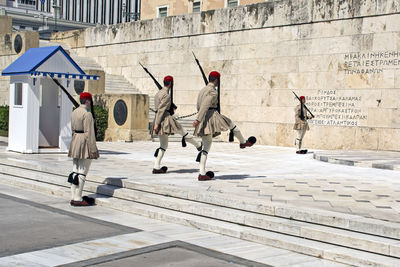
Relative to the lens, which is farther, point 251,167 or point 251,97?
point 251,97

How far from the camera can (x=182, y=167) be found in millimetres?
12555

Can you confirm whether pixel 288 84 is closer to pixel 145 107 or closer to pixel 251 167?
pixel 145 107

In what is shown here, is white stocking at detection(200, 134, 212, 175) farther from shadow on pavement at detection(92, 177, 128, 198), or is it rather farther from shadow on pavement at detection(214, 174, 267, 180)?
shadow on pavement at detection(92, 177, 128, 198)

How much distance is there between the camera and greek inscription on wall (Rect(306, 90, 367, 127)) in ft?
59.9

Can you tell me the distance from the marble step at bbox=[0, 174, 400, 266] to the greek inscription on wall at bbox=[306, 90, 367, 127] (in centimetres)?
1062

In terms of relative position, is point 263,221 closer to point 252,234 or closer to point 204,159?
point 252,234

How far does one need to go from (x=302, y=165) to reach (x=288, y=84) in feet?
22.6

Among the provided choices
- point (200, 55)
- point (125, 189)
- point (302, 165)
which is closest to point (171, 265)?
point (125, 189)

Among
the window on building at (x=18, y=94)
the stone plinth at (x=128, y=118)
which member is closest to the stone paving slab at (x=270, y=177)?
the window on building at (x=18, y=94)

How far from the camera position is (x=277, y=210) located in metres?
7.75

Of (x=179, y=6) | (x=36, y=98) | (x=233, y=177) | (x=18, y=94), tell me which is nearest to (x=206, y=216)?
(x=233, y=177)

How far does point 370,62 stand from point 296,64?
293 cm

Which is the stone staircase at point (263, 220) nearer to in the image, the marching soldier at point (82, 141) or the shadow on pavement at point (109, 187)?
the shadow on pavement at point (109, 187)

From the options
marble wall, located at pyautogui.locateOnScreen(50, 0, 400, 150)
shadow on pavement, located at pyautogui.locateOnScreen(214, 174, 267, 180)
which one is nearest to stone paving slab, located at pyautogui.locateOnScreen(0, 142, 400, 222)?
shadow on pavement, located at pyautogui.locateOnScreen(214, 174, 267, 180)
